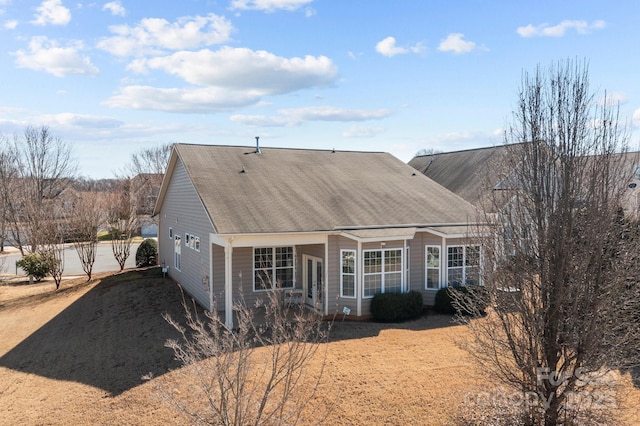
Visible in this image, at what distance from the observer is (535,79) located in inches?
308

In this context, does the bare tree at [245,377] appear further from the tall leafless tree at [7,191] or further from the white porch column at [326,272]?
the tall leafless tree at [7,191]

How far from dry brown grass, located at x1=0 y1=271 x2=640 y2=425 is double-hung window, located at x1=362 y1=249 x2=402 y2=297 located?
146 cm

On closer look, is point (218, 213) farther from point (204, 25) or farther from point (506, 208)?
point (506, 208)

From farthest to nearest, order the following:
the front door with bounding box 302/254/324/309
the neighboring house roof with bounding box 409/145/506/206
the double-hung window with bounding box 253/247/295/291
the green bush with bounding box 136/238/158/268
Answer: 1. the neighboring house roof with bounding box 409/145/506/206
2. the green bush with bounding box 136/238/158/268
3. the double-hung window with bounding box 253/247/295/291
4. the front door with bounding box 302/254/324/309

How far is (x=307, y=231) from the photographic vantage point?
49.0ft

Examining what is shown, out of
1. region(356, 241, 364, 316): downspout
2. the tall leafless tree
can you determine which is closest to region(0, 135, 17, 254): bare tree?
the tall leafless tree

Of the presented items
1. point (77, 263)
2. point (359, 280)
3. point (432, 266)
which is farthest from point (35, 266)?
point (432, 266)

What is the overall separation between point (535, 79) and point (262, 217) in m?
9.70

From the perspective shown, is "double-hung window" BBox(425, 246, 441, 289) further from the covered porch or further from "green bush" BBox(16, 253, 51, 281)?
"green bush" BBox(16, 253, 51, 281)

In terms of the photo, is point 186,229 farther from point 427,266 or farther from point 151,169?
point 151,169

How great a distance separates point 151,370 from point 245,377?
578 cm

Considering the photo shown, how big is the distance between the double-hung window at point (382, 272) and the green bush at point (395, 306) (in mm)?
415

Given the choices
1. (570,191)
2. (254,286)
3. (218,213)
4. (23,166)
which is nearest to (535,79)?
(570,191)

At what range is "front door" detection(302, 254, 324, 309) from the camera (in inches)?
636
